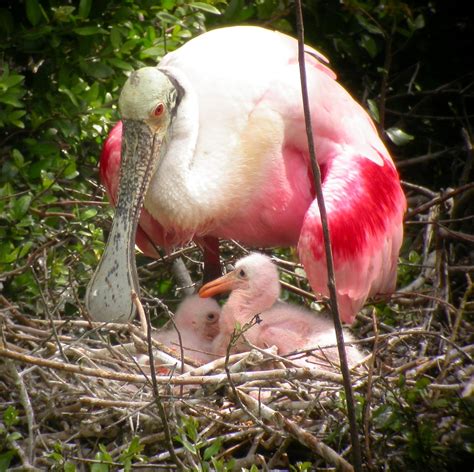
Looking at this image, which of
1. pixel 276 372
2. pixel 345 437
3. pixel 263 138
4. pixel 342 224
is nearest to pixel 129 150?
pixel 263 138

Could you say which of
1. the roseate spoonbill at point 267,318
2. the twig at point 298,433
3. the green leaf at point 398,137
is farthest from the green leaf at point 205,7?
the twig at point 298,433

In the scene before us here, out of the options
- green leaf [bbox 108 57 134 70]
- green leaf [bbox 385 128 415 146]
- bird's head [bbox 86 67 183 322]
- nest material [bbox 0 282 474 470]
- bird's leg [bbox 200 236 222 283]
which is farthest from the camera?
green leaf [bbox 385 128 415 146]

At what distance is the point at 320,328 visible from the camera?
5375mm

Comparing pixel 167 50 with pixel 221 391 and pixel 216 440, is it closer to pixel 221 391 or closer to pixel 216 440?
pixel 221 391

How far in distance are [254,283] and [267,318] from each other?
0.18 metres

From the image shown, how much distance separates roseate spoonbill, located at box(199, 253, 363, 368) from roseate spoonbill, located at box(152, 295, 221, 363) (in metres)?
0.06

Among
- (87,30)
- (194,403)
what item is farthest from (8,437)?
(87,30)

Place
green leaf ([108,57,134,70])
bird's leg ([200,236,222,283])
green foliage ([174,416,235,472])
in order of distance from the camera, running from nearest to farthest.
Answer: green foliage ([174,416,235,472]), green leaf ([108,57,134,70]), bird's leg ([200,236,222,283])

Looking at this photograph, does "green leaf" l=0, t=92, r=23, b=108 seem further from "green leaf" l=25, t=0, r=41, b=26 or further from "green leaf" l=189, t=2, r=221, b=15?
"green leaf" l=189, t=2, r=221, b=15

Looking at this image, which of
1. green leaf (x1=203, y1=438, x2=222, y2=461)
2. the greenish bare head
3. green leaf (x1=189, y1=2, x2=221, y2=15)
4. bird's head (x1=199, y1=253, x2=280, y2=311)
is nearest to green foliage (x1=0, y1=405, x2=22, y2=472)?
green leaf (x1=203, y1=438, x2=222, y2=461)

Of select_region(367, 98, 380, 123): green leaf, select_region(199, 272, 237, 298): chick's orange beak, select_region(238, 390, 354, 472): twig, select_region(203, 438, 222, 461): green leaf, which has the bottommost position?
select_region(199, 272, 237, 298): chick's orange beak

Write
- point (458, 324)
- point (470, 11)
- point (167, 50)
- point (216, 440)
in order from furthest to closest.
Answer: point (470, 11) → point (167, 50) → point (458, 324) → point (216, 440)

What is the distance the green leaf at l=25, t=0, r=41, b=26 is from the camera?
554cm

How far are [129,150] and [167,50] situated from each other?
858mm
